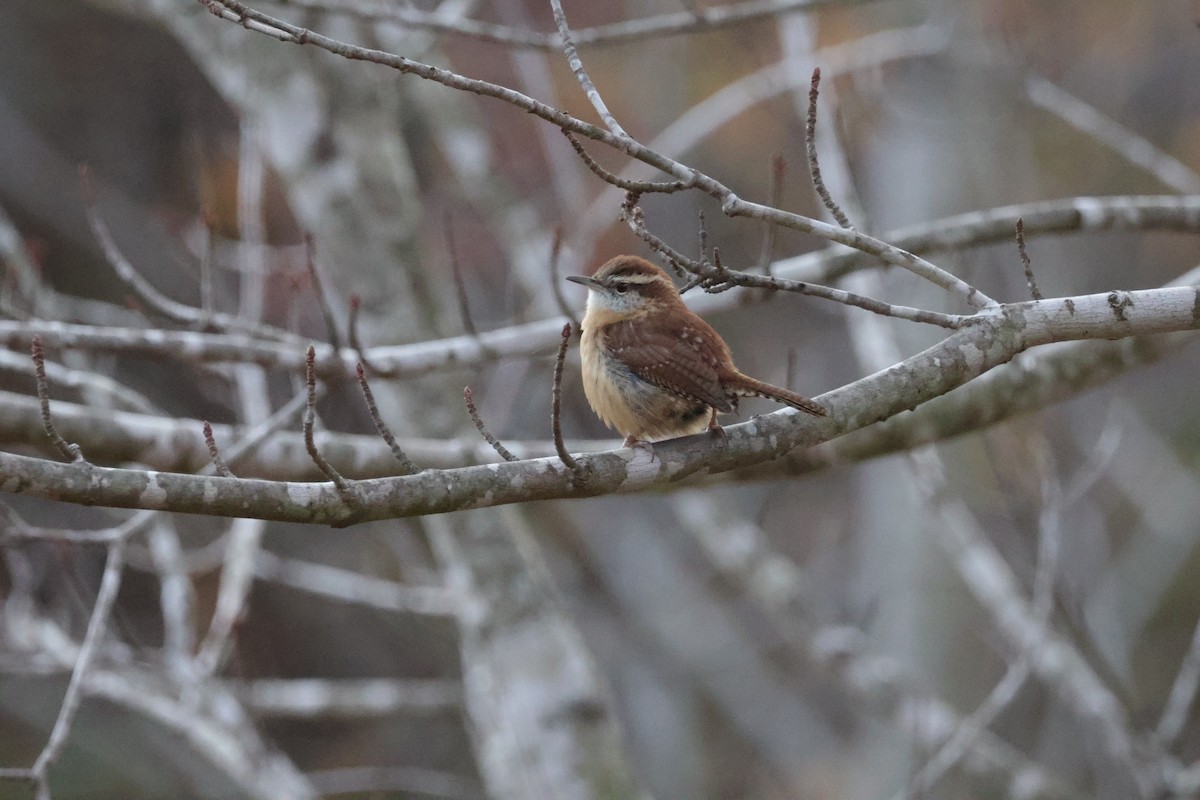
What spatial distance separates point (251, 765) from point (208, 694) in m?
0.39

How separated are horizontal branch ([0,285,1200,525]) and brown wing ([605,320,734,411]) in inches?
18.7

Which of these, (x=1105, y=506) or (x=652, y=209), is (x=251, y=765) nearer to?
(x=652, y=209)

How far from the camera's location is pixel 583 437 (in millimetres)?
9977

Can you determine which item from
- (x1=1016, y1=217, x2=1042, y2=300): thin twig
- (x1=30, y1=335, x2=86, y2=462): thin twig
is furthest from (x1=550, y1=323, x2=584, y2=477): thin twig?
(x1=1016, y1=217, x2=1042, y2=300): thin twig

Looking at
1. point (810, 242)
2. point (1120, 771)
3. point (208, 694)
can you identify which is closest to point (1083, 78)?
point (810, 242)

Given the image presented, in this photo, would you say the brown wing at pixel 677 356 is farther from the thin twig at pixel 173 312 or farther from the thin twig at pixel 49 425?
the thin twig at pixel 49 425

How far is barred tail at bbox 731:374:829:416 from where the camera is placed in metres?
3.02

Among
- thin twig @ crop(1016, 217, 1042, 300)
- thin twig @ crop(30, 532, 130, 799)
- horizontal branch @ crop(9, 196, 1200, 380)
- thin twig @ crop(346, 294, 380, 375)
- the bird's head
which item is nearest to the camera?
thin twig @ crop(1016, 217, 1042, 300)

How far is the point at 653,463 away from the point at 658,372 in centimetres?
71

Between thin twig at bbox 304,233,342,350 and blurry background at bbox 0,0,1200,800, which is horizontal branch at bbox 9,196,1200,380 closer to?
thin twig at bbox 304,233,342,350

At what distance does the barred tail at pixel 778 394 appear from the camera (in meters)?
3.02

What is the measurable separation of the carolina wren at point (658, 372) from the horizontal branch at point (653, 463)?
14.5 inches

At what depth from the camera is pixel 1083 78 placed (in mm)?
11922

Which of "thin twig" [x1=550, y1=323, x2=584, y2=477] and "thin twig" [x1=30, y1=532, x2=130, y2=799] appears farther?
"thin twig" [x1=30, y1=532, x2=130, y2=799]
